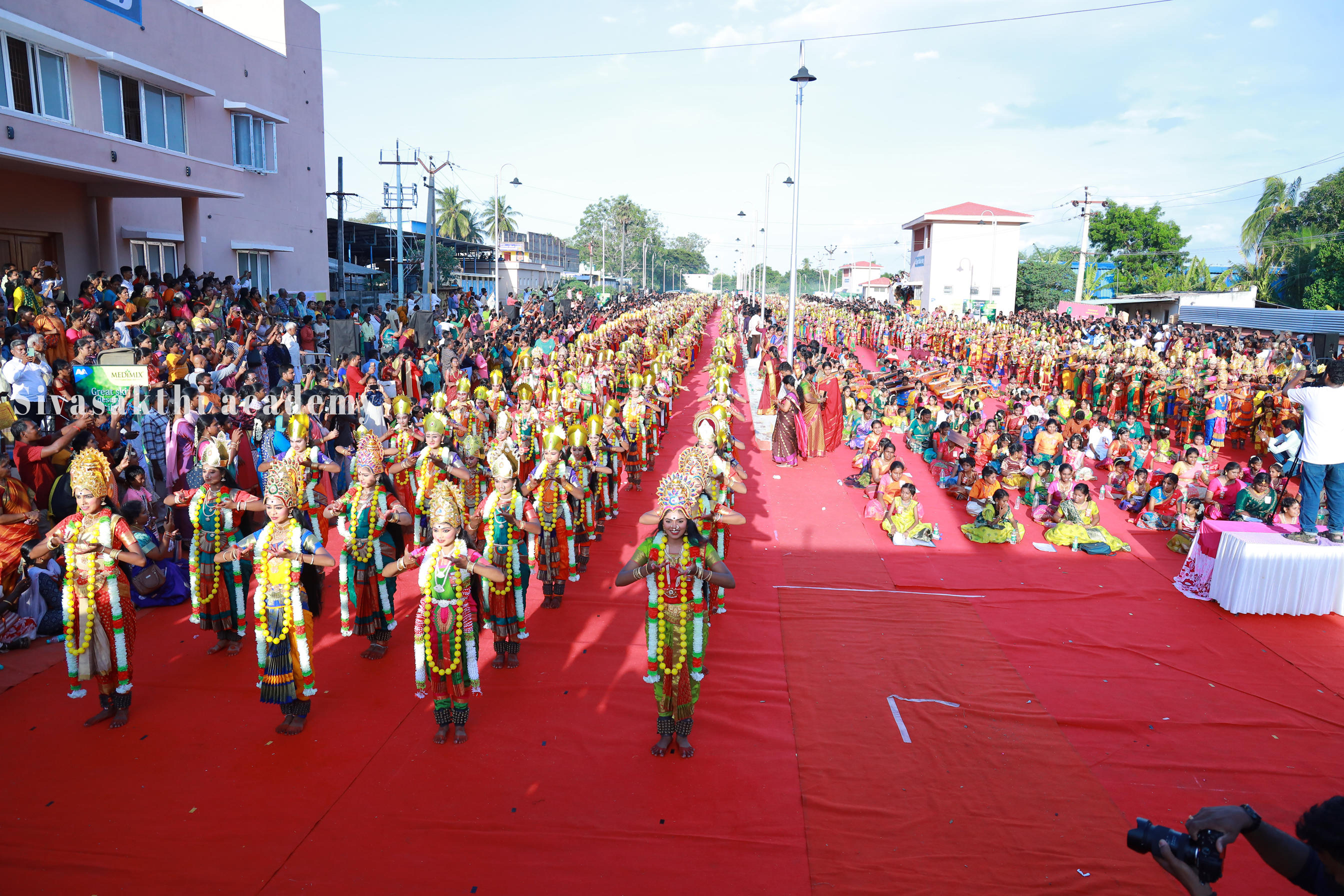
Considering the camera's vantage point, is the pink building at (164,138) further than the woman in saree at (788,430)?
Yes

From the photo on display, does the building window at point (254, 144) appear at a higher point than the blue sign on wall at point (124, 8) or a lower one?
lower

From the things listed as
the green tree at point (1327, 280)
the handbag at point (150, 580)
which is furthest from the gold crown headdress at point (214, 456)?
the green tree at point (1327, 280)

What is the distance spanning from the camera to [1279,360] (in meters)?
17.9

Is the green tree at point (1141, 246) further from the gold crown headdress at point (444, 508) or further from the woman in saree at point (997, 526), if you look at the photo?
the gold crown headdress at point (444, 508)

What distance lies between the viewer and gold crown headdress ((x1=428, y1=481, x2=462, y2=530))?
4590mm

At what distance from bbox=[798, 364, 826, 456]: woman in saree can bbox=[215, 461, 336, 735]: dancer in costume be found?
9387mm

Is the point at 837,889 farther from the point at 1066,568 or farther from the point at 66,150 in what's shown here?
the point at 66,150

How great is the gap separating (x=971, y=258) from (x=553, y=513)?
4670cm

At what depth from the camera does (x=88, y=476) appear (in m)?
4.75

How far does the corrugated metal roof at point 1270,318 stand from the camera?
72.2ft

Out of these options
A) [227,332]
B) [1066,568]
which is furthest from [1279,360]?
[227,332]

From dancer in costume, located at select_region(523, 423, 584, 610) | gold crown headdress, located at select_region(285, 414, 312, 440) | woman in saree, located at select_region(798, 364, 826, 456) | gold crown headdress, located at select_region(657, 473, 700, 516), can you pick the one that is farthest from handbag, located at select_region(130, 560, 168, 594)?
woman in saree, located at select_region(798, 364, 826, 456)

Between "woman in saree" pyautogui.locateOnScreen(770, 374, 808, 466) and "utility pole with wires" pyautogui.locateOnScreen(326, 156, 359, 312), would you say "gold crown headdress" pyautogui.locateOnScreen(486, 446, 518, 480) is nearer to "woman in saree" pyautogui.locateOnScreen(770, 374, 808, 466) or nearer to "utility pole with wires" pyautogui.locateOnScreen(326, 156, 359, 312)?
"woman in saree" pyautogui.locateOnScreen(770, 374, 808, 466)

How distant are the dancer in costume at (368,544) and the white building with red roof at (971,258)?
45.1m
